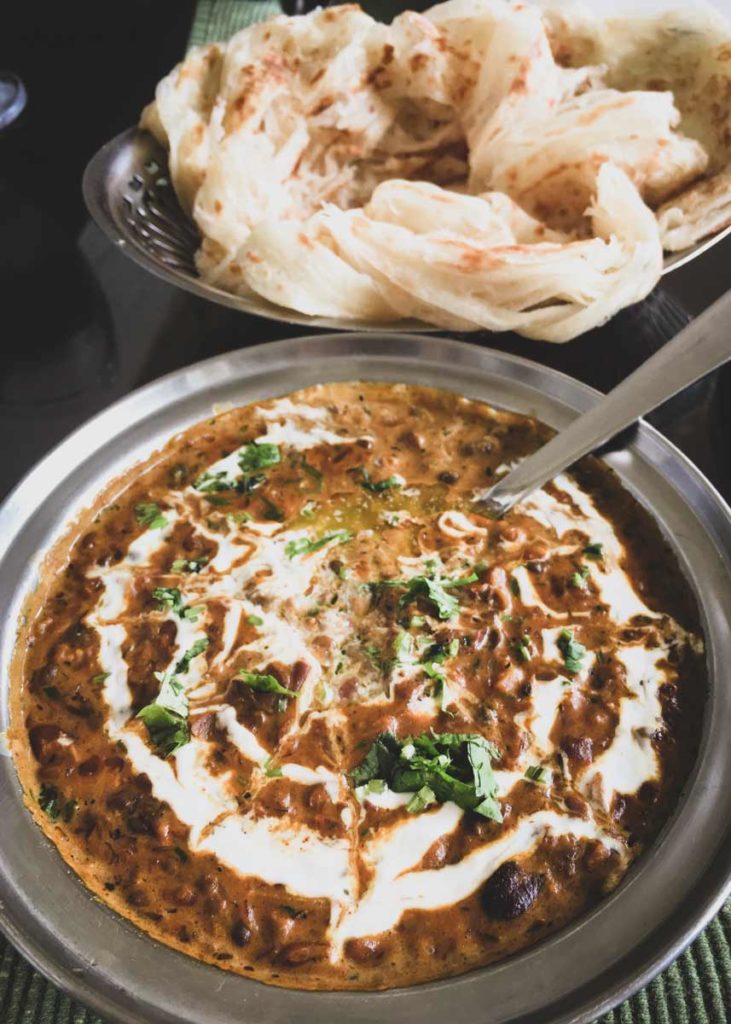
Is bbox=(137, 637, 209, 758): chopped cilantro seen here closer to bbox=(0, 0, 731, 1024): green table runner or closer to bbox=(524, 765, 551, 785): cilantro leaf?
bbox=(0, 0, 731, 1024): green table runner

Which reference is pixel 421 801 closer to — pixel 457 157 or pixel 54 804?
pixel 54 804

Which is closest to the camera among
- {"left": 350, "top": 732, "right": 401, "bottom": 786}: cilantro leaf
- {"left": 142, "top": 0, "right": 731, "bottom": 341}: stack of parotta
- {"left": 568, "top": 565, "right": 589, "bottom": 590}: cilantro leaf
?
{"left": 350, "top": 732, "right": 401, "bottom": 786}: cilantro leaf

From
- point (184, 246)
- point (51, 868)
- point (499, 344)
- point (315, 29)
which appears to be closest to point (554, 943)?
point (51, 868)

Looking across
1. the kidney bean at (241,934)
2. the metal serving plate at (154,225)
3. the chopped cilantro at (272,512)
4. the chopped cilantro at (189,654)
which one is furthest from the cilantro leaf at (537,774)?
the metal serving plate at (154,225)

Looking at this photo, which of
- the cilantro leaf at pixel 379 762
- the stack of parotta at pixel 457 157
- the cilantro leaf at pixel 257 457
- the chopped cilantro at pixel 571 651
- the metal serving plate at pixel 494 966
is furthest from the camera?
the stack of parotta at pixel 457 157

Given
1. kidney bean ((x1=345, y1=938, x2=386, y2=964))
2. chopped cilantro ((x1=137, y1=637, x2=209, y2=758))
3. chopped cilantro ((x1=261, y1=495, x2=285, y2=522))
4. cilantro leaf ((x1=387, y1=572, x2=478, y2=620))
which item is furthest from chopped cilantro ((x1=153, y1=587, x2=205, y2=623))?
kidney bean ((x1=345, y1=938, x2=386, y2=964))

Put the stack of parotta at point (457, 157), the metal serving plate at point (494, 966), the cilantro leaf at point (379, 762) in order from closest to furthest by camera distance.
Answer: the metal serving plate at point (494, 966) → the cilantro leaf at point (379, 762) → the stack of parotta at point (457, 157)

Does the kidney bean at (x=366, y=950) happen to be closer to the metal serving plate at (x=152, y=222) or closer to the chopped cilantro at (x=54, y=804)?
the chopped cilantro at (x=54, y=804)
